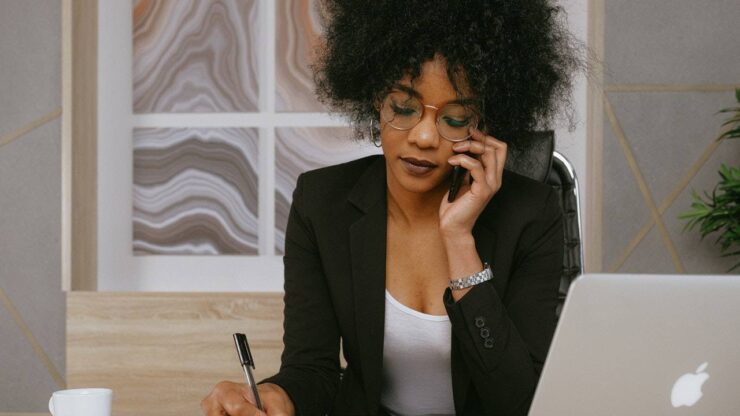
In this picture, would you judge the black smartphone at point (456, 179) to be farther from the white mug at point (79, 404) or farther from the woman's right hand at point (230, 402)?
the white mug at point (79, 404)

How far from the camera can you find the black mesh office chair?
1953mm

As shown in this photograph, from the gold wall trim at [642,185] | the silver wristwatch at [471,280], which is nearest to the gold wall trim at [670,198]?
the gold wall trim at [642,185]

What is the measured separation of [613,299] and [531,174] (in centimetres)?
107

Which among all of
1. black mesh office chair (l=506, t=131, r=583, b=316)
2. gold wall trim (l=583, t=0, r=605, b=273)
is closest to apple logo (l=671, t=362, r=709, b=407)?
black mesh office chair (l=506, t=131, r=583, b=316)

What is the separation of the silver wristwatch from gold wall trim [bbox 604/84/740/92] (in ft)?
5.83

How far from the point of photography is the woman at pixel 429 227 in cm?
160

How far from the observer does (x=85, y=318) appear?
3.03m

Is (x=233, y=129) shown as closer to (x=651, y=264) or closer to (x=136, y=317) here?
(x=136, y=317)

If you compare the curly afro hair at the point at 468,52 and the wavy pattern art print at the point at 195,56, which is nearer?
the curly afro hair at the point at 468,52

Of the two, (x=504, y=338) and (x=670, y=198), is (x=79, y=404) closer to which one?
(x=504, y=338)

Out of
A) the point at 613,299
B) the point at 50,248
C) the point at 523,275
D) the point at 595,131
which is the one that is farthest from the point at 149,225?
the point at 613,299

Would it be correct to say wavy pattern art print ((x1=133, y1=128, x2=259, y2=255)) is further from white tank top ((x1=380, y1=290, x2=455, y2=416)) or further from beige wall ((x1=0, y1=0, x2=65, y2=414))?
white tank top ((x1=380, y1=290, x2=455, y2=416))

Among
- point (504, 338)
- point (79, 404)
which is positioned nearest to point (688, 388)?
point (504, 338)

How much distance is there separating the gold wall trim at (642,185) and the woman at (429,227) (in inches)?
54.9
